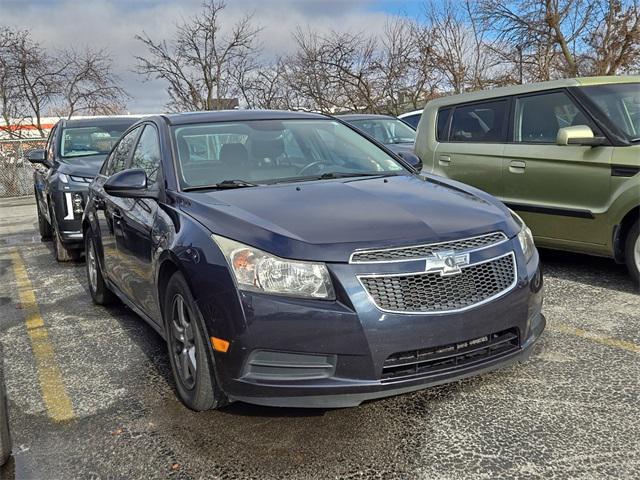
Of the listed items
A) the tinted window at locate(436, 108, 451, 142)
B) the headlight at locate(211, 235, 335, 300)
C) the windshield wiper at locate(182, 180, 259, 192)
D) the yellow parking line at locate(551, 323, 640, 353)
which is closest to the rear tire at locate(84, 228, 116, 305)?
the windshield wiper at locate(182, 180, 259, 192)

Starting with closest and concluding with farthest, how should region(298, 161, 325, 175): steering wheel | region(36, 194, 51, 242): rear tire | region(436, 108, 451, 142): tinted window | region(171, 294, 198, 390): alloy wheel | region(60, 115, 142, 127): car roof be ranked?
region(171, 294, 198, 390): alloy wheel → region(298, 161, 325, 175): steering wheel → region(436, 108, 451, 142): tinted window → region(60, 115, 142, 127): car roof → region(36, 194, 51, 242): rear tire

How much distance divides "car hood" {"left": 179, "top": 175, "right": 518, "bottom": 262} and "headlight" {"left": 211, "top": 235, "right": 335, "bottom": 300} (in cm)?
4

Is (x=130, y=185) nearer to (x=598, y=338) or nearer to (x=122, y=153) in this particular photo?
(x=122, y=153)

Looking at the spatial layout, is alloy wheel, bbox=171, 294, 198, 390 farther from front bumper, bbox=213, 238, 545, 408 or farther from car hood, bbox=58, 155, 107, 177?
car hood, bbox=58, 155, 107, 177

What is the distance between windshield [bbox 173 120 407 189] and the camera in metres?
3.71

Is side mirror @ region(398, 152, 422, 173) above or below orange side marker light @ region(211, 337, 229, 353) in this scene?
above

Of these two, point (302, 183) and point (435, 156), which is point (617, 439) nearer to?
point (302, 183)

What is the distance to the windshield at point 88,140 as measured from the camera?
8.00 m

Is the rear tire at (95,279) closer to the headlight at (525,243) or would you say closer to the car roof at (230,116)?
the car roof at (230,116)

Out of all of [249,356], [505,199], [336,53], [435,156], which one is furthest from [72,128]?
[336,53]

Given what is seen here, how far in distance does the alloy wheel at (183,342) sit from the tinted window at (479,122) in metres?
3.84

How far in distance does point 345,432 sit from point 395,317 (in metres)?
0.68

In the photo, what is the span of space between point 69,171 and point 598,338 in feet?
19.3

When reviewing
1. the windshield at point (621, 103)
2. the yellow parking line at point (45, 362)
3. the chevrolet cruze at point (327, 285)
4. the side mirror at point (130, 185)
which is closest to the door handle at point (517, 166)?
the windshield at point (621, 103)
